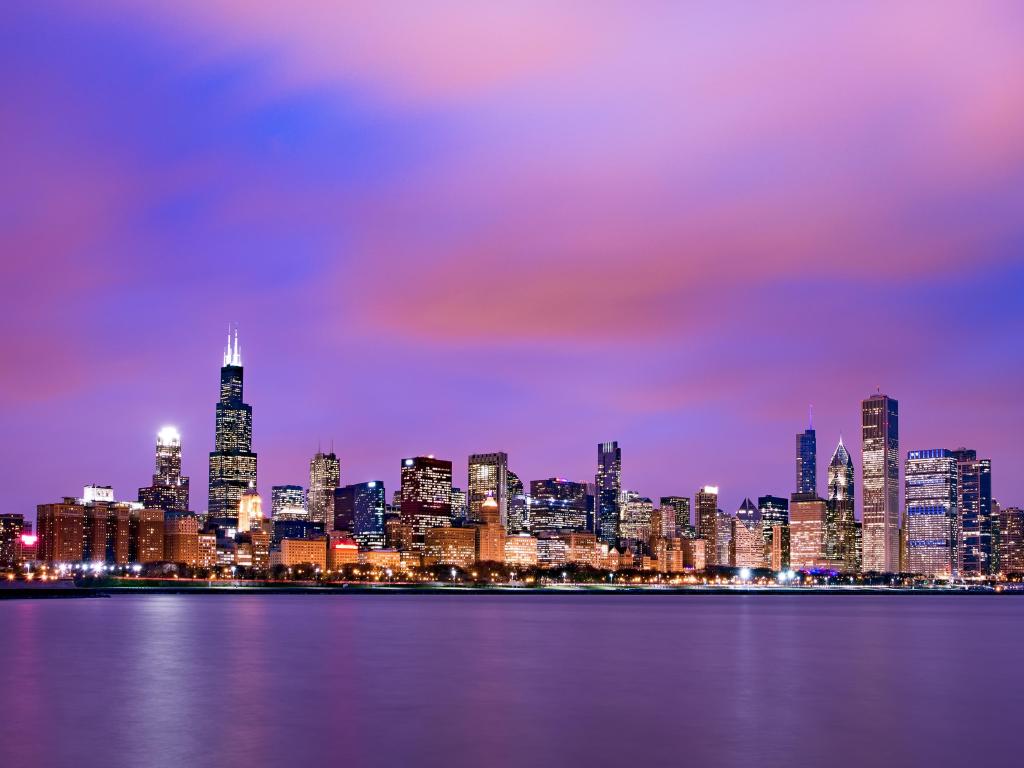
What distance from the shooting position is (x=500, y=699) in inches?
1906

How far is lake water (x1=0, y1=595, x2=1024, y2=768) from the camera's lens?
3500 centimetres

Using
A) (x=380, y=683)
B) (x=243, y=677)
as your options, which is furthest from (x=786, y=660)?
(x=243, y=677)

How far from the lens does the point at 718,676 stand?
59.0m

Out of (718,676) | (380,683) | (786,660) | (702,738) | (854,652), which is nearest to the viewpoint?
(702,738)

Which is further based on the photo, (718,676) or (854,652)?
(854,652)

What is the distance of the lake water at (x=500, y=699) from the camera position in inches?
1378

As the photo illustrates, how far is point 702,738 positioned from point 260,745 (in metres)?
13.7

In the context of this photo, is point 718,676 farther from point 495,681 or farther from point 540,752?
point 540,752

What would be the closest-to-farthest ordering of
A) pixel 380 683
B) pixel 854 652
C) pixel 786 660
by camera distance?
pixel 380 683 < pixel 786 660 < pixel 854 652

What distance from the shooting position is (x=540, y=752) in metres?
34.7

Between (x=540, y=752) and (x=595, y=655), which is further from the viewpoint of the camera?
(x=595, y=655)

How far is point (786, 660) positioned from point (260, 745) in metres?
41.1

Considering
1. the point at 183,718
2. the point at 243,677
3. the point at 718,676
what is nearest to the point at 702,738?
the point at 183,718

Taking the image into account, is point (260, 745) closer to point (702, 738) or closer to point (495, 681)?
point (702, 738)
